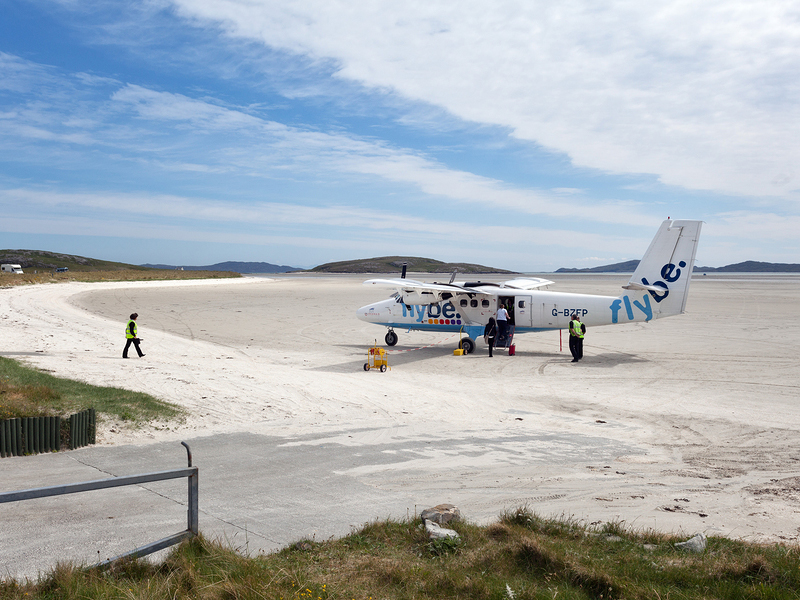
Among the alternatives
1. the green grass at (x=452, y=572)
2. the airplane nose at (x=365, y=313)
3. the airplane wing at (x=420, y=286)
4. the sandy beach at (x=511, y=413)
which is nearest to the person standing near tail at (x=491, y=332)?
the sandy beach at (x=511, y=413)

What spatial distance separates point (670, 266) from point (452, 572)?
20042mm

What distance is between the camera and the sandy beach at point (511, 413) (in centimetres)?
771

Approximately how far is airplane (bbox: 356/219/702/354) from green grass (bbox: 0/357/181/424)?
1011cm

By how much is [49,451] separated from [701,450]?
11631 mm

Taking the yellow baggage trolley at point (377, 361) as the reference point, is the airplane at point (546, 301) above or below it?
above

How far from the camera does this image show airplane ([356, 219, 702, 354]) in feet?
71.2

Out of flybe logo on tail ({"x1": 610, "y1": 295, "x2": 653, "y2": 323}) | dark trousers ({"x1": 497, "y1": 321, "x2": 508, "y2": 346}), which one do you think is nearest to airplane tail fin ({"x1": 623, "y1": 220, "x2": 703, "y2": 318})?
flybe logo on tail ({"x1": 610, "y1": 295, "x2": 653, "y2": 323})

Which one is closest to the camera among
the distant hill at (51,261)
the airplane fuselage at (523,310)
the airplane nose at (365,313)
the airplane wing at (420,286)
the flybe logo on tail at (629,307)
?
the flybe logo on tail at (629,307)

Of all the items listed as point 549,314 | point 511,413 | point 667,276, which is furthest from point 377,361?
point 667,276

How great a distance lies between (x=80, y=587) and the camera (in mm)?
4320

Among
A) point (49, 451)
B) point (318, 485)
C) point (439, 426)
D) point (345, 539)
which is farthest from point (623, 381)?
point (49, 451)

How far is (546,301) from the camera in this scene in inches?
923

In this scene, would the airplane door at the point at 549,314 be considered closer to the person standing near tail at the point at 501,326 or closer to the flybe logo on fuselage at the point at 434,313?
the person standing near tail at the point at 501,326

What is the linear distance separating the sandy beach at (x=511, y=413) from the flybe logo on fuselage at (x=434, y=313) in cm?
139
